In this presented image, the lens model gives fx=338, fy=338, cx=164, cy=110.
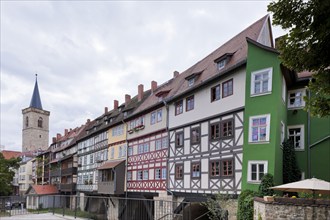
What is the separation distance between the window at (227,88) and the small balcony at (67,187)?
32.4 meters

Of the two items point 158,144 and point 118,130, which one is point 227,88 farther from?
point 118,130

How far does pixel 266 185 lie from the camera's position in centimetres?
1478

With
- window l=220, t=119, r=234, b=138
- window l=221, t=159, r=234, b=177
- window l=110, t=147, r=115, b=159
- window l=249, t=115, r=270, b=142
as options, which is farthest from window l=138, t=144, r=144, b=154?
window l=249, t=115, r=270, b=142

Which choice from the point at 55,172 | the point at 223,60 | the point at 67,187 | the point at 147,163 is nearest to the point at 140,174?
the point at 147,163

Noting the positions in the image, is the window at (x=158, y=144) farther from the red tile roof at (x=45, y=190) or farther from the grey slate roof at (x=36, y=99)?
the grey slate roof at (x=36, y=99)

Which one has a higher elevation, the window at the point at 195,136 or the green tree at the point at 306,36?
the green tree at the point at 306,36

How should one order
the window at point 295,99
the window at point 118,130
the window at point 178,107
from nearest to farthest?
the window at point 295,99 < the window at point 178,107 < the window at point 118,130

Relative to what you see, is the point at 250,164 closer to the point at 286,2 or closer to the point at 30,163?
the point at 286,2

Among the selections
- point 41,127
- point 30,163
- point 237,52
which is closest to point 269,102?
point 237,52

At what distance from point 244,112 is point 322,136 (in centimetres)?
422

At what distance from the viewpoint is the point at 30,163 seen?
7712 centimetres

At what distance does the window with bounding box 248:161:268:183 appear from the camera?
611 inches

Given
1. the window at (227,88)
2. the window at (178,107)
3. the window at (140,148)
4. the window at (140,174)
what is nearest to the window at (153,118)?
the window at (140,148)

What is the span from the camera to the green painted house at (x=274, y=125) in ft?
51.3
